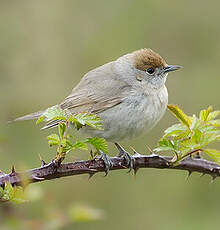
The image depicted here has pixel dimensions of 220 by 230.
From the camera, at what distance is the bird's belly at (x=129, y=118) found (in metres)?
4.73

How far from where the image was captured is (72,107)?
5117 millimetres

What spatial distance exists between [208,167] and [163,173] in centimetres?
386

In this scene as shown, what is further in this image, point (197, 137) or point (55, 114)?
point (197, 137)

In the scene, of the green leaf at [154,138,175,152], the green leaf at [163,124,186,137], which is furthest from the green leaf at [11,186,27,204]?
the green leaf at [163,124,186,137]

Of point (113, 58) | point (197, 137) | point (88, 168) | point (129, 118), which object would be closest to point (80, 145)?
point (88, 168)

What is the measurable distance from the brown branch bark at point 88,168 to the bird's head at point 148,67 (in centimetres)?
198

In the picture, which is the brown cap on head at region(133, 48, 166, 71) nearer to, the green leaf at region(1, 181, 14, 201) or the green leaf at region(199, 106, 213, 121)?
the green leaf at region(199, 106, 213, 121)

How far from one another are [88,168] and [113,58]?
4410 millimetres

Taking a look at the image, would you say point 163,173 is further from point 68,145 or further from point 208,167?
A: point 68,145

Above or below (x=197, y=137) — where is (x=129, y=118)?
above

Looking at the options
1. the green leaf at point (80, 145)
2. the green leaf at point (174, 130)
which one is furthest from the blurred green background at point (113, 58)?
the green leaf at point (80, 145)

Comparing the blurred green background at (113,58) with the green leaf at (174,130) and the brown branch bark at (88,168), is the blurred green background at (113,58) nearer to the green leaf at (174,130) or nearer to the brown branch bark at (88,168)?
the brown branch bark at (88,168)

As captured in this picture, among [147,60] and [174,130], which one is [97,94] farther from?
[174,130]

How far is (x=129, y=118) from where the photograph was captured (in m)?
4.75
